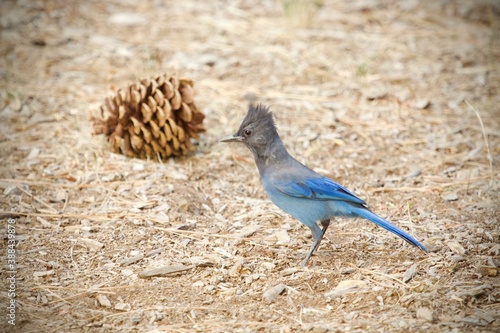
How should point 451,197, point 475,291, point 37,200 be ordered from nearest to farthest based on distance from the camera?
point 475,291
point 37,200
point 451,197

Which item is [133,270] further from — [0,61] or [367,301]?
[0,61]

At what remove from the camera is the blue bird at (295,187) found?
3.73m

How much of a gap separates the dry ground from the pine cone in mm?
160

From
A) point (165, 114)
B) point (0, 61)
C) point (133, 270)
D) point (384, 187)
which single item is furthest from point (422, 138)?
point (0, 61)

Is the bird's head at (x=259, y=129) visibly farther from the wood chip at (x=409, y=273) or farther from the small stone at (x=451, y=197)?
the small stone at (x=451, y=197)

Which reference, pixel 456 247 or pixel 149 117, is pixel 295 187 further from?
pixel 149 117

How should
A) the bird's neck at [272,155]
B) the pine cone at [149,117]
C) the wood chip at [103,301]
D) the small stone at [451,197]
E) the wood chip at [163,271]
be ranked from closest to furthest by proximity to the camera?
the wood chip at [103,301]
the wood chip at [163,271]
the bird's neck at [272,155]
the small stone at [451,197]
the pine cone at [149,117]

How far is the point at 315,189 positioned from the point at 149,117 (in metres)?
1.64

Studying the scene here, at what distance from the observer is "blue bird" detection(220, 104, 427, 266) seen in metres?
3.73

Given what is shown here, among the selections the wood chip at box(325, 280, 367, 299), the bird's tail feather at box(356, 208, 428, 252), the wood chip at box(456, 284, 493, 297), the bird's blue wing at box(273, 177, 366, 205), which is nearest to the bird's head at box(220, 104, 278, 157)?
the bird's blue wing at box(273, 177, 366, 205)

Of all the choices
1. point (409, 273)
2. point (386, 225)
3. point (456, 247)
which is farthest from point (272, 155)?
point (456, 247)

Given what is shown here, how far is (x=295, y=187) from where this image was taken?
3.83m

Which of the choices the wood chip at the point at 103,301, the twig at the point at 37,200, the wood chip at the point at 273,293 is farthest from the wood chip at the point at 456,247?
→ the twig at the point at 37,200

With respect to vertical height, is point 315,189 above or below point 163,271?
above
